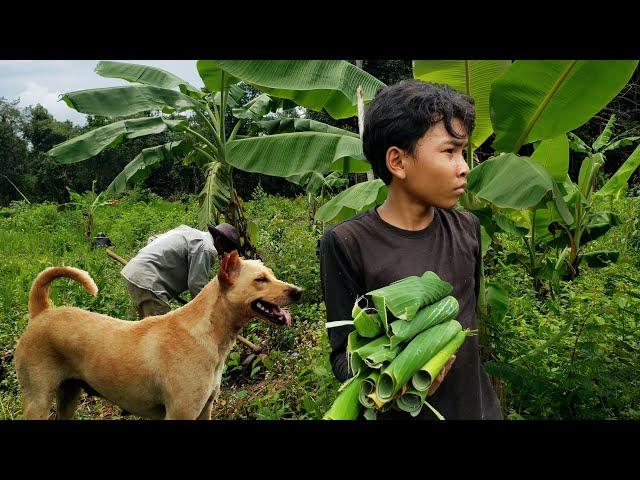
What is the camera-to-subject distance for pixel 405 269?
1548 mm

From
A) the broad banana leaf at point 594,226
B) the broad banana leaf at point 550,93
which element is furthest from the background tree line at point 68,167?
the broad banana leaf at point 550,93

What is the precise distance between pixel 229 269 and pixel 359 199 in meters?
1.00

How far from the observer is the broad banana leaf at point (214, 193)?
20.6 ft

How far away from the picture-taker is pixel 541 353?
328cm

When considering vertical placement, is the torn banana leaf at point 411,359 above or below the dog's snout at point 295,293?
above

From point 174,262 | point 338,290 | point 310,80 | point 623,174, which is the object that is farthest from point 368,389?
point 623,174

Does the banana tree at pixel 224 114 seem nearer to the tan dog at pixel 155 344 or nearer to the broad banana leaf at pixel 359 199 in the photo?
the broad banana leaf at pixel 359 199

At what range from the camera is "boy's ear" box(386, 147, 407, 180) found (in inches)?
62.1

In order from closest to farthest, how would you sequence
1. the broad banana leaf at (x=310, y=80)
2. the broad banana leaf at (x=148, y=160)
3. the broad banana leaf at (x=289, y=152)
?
the broad banana leaf at (x=310, y=80) < the broad banana leaf at (x=289, y=152) < the broad banana leaf at (x=148, y=160)

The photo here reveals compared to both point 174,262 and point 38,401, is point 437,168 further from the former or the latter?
point 174,262

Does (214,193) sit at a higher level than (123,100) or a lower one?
lower
